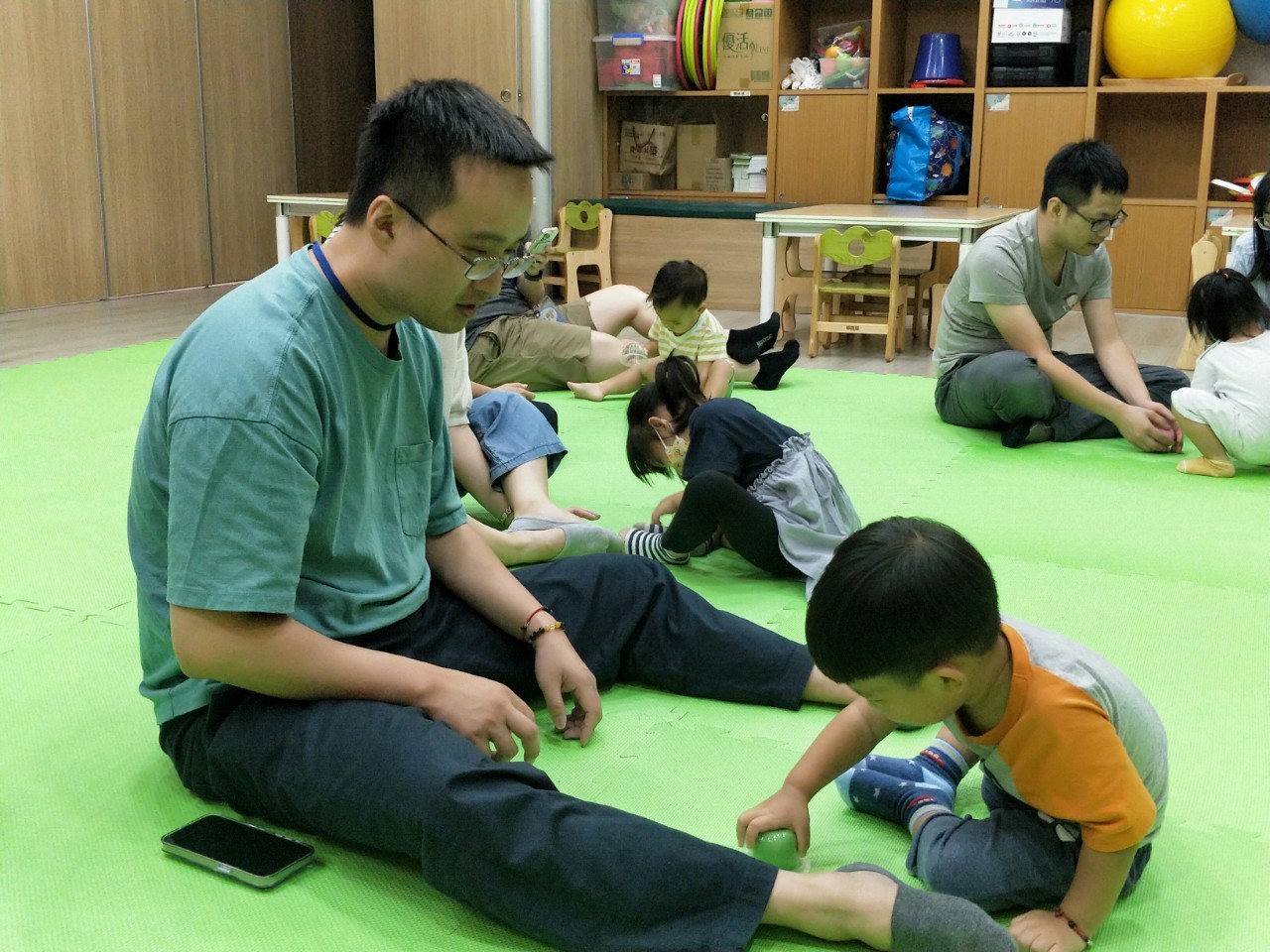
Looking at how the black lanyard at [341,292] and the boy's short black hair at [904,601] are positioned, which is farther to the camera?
the black lanyard at [341,292]

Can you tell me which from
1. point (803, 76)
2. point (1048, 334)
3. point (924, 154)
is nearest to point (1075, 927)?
point (1048, 334)

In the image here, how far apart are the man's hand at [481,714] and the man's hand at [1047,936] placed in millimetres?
553

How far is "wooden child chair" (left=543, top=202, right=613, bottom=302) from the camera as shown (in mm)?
6680

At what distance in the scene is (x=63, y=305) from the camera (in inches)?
263

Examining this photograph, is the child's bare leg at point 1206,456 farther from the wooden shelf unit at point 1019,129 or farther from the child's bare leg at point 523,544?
the wooden shelf unit at point 1019,129

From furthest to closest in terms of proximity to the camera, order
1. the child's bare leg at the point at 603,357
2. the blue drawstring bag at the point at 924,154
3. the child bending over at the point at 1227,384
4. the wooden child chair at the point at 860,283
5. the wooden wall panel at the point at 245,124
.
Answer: the wooden wall panel at the point at 245,124
the blue drawstring bag at the point at 924,154
the wooden child chair at the point at 860,283
the child's bare leg at the point at 603,357
the child bending over at the point at 1227,384

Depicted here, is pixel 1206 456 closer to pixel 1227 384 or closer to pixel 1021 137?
A: pixel 1227 384

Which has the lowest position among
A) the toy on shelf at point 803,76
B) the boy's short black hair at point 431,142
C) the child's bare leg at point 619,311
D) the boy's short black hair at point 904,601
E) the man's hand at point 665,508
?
the man's hand at point 665,508

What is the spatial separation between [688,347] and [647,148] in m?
3.87

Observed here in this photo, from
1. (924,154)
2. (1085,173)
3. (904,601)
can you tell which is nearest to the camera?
(904,601)

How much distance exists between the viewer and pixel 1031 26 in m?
6.29

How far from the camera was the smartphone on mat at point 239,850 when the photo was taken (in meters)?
1.40

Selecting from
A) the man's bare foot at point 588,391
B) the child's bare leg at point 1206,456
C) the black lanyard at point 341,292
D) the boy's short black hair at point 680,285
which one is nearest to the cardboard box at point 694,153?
the man's bare foot at point 588,391

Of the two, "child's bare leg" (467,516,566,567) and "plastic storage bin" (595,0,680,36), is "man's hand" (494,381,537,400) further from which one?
"plastic storage bin" (595,0,680,36)
